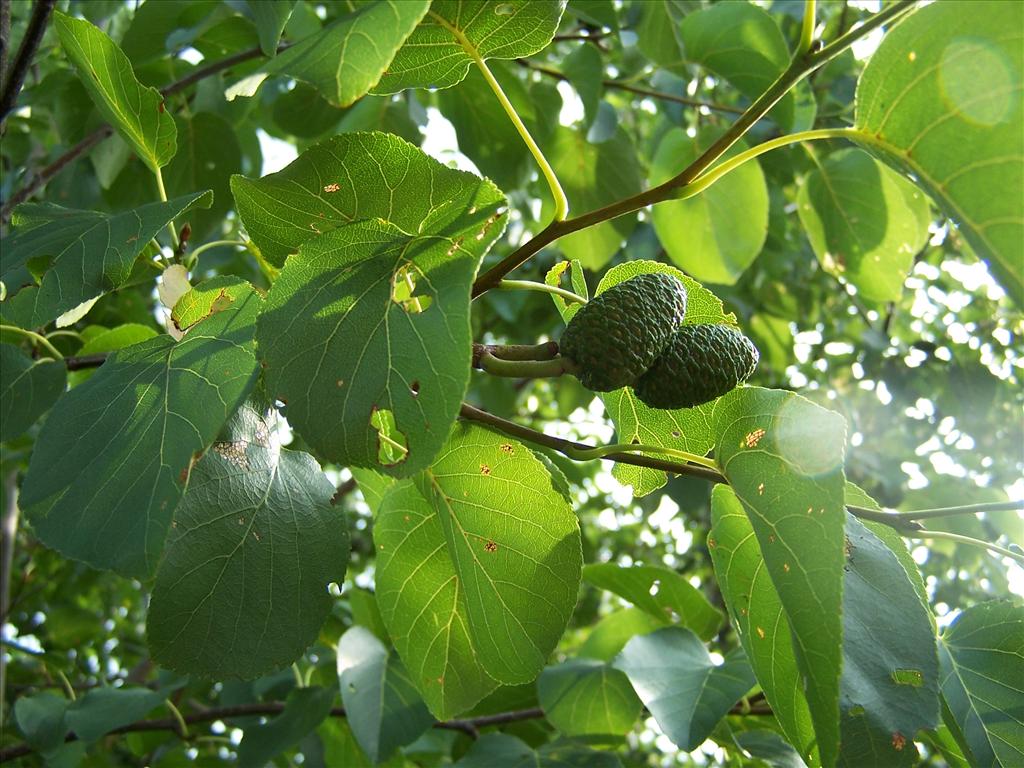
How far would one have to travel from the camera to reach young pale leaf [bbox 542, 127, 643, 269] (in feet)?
8.77

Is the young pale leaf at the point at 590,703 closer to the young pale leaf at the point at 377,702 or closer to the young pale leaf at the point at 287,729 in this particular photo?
the young pale leaf at the point at 377,702

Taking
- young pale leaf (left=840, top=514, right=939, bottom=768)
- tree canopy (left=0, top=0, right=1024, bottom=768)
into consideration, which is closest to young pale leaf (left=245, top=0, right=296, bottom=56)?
tree canopy (left=0, top=0, right=1024, bottom=768)

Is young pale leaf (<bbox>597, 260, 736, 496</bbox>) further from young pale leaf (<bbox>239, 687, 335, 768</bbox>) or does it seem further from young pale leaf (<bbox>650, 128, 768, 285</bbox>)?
young pale leaf (<bbox>650, 128, 768, 285</bbox>)

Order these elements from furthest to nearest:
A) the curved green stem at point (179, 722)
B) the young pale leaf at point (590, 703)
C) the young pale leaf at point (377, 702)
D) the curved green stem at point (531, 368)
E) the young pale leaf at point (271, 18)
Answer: the curved green stem at point (179, 722) → the young pale leaf at point (590, 703) → the young pale leaf at point (377, 702) → the young pale leaf at point (271, 18) → the curved green stem at point (531, 368)

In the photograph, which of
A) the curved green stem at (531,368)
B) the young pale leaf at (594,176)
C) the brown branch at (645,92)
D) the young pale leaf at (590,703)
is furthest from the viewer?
the young pale leaf at (594,176)

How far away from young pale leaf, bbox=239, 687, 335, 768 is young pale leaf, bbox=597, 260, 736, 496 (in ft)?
3.34

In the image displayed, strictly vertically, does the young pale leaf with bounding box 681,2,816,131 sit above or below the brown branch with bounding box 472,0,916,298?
below

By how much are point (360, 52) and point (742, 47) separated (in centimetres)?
157

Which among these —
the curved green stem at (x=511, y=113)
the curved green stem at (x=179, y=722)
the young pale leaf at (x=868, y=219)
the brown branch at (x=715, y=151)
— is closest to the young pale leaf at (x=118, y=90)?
the curved green stem at (x=511, y=113)

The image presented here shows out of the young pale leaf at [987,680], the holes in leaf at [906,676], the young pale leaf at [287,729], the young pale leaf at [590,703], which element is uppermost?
the holes in leaf at [906,676]

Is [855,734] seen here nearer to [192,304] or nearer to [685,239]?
[192,304]

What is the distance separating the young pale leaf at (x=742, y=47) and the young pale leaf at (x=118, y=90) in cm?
134

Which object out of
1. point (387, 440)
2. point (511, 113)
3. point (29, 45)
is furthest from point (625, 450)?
point (29, 45)

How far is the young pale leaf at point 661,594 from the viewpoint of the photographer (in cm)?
193
